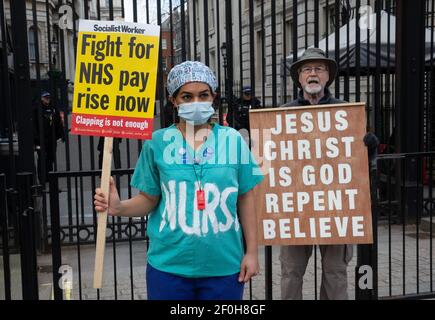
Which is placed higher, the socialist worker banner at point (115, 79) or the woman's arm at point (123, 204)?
the socialist worker banner at point (115, 79)

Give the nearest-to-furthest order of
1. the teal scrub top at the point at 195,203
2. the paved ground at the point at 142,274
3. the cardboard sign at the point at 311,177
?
the teal scrub top at the point at 195,203 < the cardboard sign at the point at 311,177 < the paved ground at the point at 142,274

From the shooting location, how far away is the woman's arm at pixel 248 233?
2.76 m

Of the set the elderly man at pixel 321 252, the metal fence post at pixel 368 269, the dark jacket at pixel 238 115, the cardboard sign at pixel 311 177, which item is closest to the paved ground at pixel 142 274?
the metal fence post at pixel 368 269

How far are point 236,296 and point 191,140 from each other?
84 centimetres

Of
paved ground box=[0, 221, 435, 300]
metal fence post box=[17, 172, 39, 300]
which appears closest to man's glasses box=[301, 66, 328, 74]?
paved ground box=[0, 221, 435, 300]

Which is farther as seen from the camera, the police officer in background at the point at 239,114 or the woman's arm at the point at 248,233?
the police officer in background at the point at 239,114

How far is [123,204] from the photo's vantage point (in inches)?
108

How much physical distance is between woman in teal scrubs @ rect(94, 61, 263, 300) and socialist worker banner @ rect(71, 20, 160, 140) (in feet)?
0.43

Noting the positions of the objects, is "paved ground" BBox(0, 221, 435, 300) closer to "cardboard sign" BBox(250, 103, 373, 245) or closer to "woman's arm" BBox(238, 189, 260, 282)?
"cardboard sign" BBox(250, 103, 373, 245)

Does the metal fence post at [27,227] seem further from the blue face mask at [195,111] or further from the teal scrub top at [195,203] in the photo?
the blue face mask at [195,111]

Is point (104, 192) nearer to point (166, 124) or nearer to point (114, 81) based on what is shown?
point (114, 81)

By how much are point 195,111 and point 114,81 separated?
453mm

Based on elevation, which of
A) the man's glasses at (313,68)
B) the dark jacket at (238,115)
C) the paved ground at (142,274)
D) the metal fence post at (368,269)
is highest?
the man's glasses at (313,68)
